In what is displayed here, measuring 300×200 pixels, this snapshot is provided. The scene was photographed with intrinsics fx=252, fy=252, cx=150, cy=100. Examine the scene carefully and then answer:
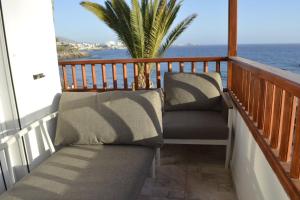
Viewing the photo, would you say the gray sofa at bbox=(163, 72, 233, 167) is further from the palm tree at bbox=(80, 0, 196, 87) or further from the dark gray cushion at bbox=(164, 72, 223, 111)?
the palm tree at bbox=(80, 0, 196, 87)

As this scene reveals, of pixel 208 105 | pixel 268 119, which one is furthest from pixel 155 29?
pixel 268 119

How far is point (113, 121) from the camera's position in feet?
7.00

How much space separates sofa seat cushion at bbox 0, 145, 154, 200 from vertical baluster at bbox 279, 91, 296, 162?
2.87ft

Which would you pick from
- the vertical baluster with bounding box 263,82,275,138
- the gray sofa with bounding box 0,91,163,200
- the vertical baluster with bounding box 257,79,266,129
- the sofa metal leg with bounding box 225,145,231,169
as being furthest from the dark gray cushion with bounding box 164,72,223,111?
the vertical baluster with bounding box 263,82,275,138

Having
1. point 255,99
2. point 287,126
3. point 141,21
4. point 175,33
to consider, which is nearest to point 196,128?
point 255,99

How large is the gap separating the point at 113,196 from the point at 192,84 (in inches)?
79.4

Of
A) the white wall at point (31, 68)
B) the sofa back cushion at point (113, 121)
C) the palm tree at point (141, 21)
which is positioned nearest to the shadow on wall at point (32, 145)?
the white wall at point (31, 68)

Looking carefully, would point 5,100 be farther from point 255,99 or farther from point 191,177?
point 255,99

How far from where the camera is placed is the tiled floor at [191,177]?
2186mm

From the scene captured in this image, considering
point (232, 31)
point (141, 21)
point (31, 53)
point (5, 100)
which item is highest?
point (141, 21)

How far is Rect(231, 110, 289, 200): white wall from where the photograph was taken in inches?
49.9

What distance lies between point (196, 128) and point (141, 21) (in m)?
2.78

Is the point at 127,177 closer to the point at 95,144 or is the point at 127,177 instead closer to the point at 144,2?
the point at 95,144

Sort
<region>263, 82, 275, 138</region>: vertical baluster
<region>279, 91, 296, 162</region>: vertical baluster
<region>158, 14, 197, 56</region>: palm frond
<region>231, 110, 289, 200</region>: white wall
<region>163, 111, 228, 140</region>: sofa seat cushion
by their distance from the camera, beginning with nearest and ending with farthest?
<region>279, 91, 296, 162</region>: vertical baluster < <region>231, 110, 289, 200</region>: white wall < <region>263, 82, 275, 138</region>: vertical baluster < <region>163, 111, 228, 140</region>: sofa seat cushion < <region>158, 14, 197, 56</region>: palm frond
